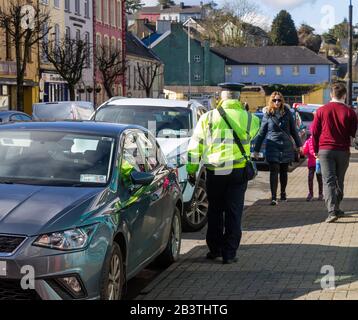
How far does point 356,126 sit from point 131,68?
57622 millimetres

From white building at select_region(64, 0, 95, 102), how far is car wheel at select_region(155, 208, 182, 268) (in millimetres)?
41477

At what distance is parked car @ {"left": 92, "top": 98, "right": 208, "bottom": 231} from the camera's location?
10.9m

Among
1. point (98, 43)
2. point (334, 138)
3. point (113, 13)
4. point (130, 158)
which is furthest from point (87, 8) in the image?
point (130, 158)

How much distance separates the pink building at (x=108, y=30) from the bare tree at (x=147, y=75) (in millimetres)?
3550

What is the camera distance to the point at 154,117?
12.1m

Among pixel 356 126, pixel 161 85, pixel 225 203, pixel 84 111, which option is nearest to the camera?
pixel 225 203

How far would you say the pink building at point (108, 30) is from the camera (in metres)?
56.7

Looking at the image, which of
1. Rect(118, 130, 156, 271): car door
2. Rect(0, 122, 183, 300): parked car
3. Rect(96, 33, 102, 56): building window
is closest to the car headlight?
Rect(0, 122, 183, 300): parked car

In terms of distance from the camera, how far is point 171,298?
22.5ft

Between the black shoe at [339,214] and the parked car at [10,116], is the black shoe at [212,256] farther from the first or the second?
the parked car at [10,116]

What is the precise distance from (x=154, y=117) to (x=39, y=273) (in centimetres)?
690

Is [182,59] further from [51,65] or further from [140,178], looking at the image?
[140,178]

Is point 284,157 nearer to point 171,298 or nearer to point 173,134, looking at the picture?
point 173,134

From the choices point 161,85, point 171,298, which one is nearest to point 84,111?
point 171,298
